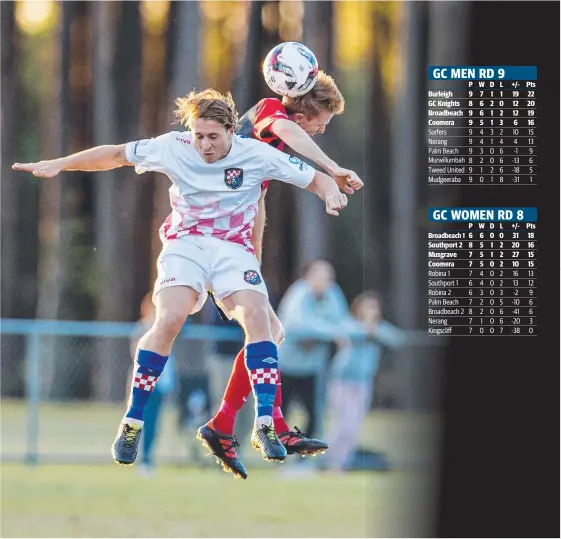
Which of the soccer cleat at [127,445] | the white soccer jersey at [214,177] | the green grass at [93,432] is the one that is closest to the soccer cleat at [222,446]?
the soccer cleat at [127,445]

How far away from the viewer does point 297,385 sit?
15.4 m

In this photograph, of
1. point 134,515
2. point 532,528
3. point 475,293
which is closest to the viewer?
point 475,293

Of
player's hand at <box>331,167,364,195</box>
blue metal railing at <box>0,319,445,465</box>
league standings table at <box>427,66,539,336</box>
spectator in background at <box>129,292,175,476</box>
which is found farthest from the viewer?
blue metal railing at <box>0,319,445,465</box>

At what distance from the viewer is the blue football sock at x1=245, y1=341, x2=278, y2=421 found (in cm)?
688

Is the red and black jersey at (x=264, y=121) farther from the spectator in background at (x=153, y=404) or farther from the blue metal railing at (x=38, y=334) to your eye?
the blue metal railing at (x=38, y=334)

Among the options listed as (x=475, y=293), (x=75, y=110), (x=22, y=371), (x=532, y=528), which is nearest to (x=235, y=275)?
(x=475, y=293)

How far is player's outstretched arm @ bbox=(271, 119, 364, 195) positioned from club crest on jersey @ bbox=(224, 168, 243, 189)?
29 cm

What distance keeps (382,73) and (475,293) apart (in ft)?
30.2

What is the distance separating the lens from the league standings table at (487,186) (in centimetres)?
1152

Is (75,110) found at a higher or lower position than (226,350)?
higher

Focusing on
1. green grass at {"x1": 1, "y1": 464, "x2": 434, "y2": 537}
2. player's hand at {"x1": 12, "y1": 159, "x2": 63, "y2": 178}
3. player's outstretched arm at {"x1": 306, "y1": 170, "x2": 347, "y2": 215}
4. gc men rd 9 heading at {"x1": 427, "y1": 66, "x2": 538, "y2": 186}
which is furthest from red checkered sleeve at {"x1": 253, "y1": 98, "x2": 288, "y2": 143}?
green grass at {"x1": 1, "y1": 464, "x2": 434, "y2": 537}

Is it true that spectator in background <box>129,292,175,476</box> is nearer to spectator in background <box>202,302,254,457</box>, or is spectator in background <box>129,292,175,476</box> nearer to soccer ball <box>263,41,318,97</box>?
spectator in background <box>202,302,254,457</box>

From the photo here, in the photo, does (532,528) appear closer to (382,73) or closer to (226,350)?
(226,350)

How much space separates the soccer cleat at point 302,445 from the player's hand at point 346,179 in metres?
1.37
